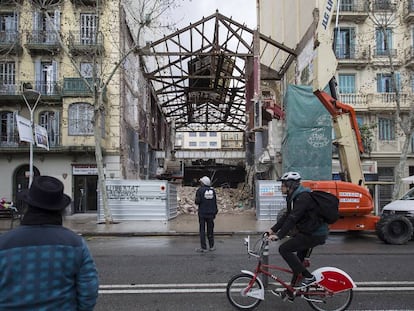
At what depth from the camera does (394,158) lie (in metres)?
30.0

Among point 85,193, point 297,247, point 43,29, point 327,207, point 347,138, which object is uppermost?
point 43,29

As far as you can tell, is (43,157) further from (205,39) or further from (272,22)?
(272,22)

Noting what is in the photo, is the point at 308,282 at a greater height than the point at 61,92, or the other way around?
the point at 61,92

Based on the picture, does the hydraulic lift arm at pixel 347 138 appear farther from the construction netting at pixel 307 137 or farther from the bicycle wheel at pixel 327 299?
the bicycle wheel at pixel 327 299

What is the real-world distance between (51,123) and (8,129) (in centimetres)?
252

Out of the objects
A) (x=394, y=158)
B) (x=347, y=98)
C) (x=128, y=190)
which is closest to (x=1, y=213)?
(x=128, y=190)

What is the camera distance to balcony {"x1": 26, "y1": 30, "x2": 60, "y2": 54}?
26.3 meters

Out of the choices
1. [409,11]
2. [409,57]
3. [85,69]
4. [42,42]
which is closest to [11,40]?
[42,42]

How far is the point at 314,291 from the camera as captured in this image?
555cm

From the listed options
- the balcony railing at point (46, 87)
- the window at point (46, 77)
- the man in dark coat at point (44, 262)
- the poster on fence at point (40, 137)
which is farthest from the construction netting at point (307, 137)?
the man in dark coat at point (44, 262)

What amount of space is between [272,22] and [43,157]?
23.4m

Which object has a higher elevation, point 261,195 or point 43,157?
point 43,157

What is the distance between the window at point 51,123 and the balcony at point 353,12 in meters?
19.4

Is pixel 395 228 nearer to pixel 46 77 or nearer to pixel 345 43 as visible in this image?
pixel 345 43
